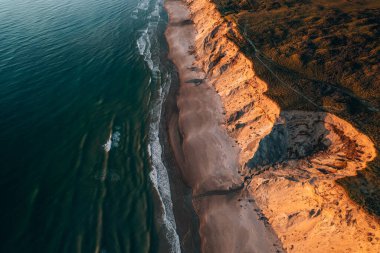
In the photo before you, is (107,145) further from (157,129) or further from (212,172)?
(212,172)

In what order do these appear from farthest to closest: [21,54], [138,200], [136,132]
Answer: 1. [21,54]
2. [136,132]
3. [138,200]

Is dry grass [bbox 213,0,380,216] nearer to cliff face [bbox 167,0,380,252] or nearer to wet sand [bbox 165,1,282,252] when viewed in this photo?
cliff face [bbox 167,0,380,252]

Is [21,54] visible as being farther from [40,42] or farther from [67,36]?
[67,36]

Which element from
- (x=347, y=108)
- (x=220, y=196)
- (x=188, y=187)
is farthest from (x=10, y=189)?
(x=347, y=108)

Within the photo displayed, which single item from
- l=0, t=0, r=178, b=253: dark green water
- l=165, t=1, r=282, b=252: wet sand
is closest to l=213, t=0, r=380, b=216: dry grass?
l=165, t=1, r=282, b=252: wet sand

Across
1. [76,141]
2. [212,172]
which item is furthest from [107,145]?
[212,172]

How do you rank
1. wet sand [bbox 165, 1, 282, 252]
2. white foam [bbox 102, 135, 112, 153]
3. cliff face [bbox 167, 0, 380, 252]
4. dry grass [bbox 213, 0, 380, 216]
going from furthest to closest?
white foam [bbox 102, 135, 112, 153] → dry grass [bbox 213, 0, 380, 216] → wet sand [bbox 165, 1, 282, 252] → cliff face [bbox 167, 0, 380, 252]

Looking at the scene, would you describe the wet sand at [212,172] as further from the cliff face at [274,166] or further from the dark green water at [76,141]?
the dark green water at [76,141]
